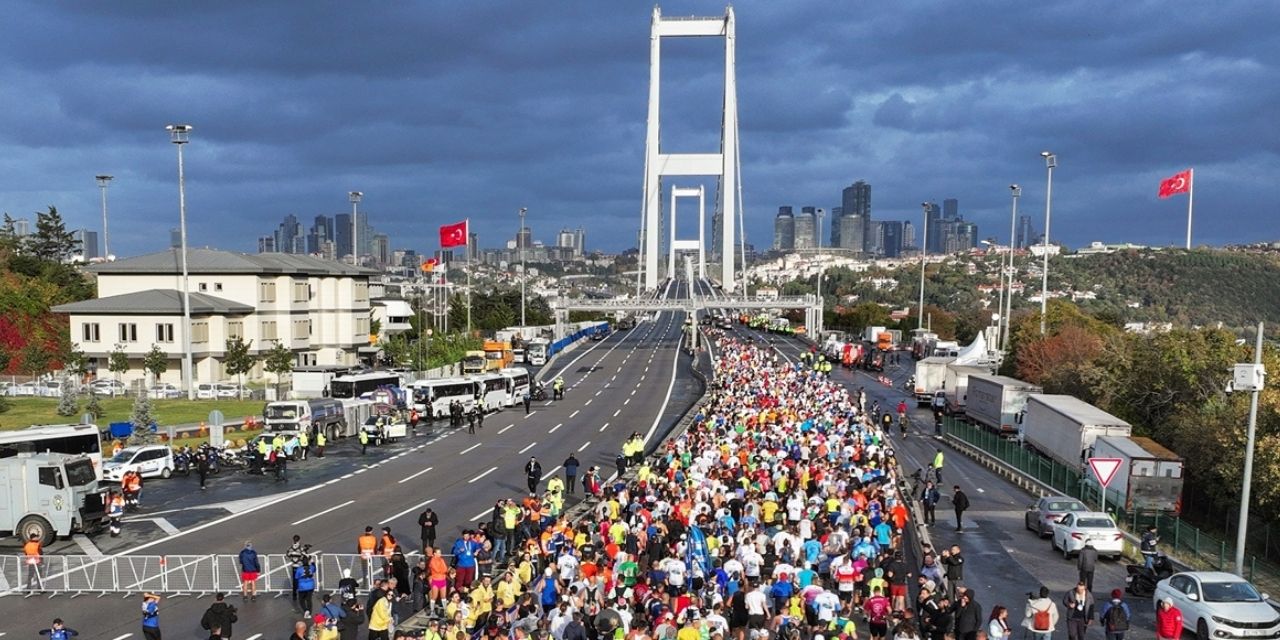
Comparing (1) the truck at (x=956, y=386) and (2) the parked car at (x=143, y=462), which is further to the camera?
(1) the truck at (x=956, y=386)

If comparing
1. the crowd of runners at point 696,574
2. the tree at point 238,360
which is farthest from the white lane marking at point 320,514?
the tree at point 238,360

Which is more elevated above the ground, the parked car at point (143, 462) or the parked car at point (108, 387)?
the parked car at point (143, 462)

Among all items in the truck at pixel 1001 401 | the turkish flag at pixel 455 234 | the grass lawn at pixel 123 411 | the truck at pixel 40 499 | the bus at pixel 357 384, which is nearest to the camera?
the truck at pixel 40 499

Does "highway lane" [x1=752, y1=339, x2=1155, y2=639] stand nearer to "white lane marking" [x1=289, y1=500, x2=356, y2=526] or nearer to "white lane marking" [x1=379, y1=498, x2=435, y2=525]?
"white lane marking" [x1=379, y1=498, x2=435, y2=525]

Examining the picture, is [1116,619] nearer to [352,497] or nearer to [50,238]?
[352,497]

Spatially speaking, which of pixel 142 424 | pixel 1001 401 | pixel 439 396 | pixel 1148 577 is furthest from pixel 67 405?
pixel 1148 577

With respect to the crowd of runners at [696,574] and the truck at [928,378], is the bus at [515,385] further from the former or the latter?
the crowd of runners at [696,574]

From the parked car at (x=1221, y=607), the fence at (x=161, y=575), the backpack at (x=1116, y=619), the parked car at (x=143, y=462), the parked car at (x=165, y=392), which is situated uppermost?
the backpack at (x=1116, y=619)

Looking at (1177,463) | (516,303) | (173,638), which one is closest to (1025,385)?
(1177,463)
